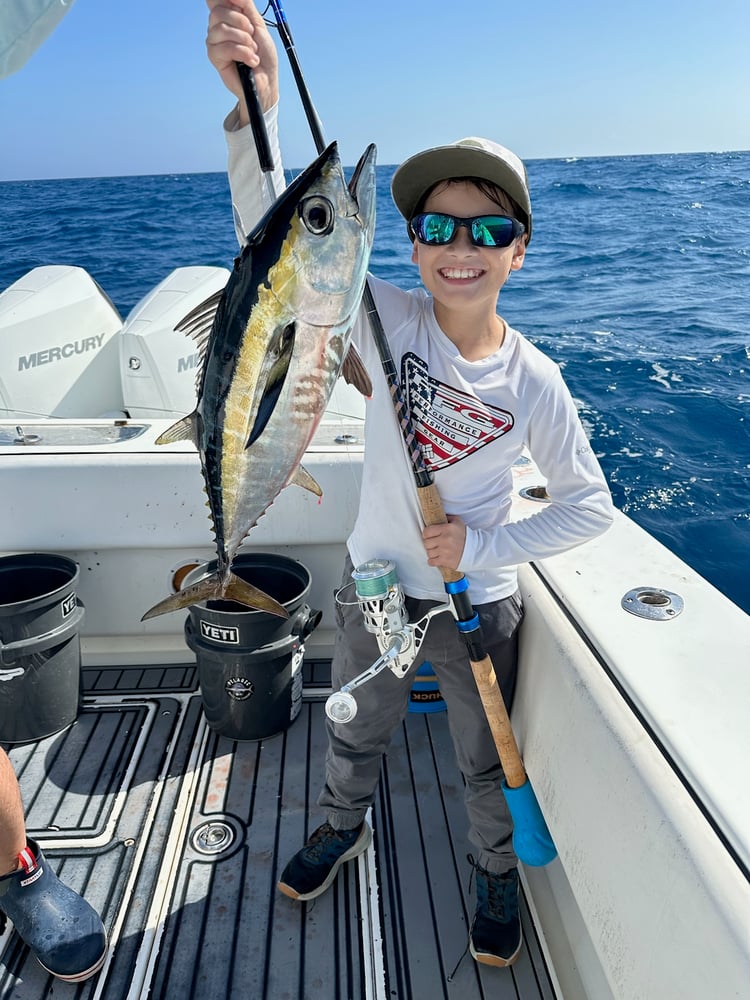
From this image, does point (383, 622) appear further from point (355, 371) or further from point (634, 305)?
point (634, 305)

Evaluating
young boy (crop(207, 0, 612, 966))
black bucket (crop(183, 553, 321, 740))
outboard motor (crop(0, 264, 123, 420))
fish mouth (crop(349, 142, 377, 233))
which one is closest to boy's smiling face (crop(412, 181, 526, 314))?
young boy (crop(207, 0, 612, 966))

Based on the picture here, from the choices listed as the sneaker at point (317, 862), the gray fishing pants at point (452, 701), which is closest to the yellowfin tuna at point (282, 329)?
the gray fishing pants at point (452, 701)

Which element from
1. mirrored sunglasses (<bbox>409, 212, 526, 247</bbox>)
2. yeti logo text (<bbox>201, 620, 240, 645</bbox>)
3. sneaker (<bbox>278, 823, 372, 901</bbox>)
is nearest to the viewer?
mirrored sunglasses (<bbox>409, 212, 526, 247</bbox>)

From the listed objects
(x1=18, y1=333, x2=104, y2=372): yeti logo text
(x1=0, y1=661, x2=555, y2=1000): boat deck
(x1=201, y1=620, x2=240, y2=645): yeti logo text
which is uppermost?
(x1=18, y1=333, x2=104, y2=372): yeti logo text

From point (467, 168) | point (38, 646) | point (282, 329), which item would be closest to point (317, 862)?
point (38, 646)

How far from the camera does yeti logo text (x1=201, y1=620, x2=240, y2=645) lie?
8.54 feet

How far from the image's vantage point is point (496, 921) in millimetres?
1995

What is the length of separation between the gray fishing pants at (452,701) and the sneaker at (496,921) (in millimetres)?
38

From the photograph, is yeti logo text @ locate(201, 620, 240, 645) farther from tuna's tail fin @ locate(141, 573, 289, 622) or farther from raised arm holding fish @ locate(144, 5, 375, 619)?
raised arm holding fish @ locate(144, 5, 375, 619)

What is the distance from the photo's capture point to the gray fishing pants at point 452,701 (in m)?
1.92

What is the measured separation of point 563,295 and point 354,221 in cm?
1213

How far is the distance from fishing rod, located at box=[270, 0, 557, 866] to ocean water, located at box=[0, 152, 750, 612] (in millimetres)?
484

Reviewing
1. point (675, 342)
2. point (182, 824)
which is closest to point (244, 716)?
point (182, 824)

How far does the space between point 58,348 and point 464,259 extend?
353 centimetres
